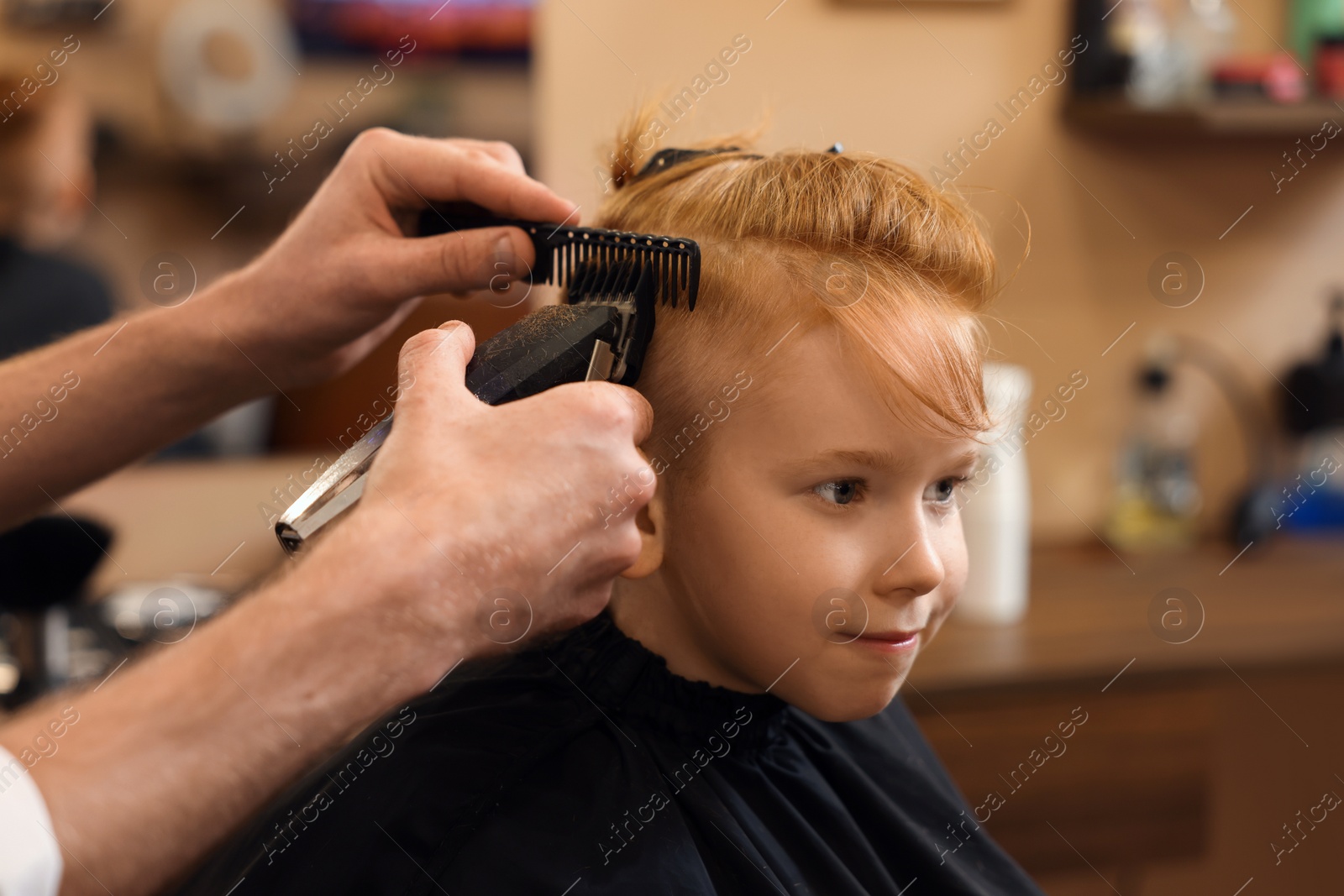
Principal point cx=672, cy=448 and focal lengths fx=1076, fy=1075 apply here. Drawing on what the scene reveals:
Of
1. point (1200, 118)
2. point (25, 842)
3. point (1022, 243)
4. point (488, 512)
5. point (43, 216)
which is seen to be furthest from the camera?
point (43, 216)

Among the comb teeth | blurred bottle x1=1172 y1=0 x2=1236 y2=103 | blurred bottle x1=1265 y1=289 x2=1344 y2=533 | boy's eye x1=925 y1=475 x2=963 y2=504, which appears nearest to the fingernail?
the comb teeth

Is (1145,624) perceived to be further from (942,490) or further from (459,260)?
(459,260)

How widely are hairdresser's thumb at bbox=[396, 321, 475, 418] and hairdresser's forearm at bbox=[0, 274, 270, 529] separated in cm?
45

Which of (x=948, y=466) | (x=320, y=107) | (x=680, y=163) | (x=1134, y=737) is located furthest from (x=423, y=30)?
(x=1134, y=737)

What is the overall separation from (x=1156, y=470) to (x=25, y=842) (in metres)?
2.16

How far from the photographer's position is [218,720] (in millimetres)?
606

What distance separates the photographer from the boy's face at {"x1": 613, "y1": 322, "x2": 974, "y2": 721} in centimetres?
86

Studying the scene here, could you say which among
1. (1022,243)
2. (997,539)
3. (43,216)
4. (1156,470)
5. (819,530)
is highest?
(43,216)

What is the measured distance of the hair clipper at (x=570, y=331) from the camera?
69 cm

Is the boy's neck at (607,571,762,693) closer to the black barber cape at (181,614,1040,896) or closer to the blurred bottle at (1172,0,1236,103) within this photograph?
the black barber cape at (181,614,1040,896)

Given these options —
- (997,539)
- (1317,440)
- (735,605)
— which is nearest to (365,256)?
(735,605)

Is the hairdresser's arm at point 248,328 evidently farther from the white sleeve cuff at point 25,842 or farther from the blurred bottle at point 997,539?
the blurred bottle at point 997,539

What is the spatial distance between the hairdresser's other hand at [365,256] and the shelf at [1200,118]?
141 centimetres

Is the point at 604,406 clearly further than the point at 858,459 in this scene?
No
